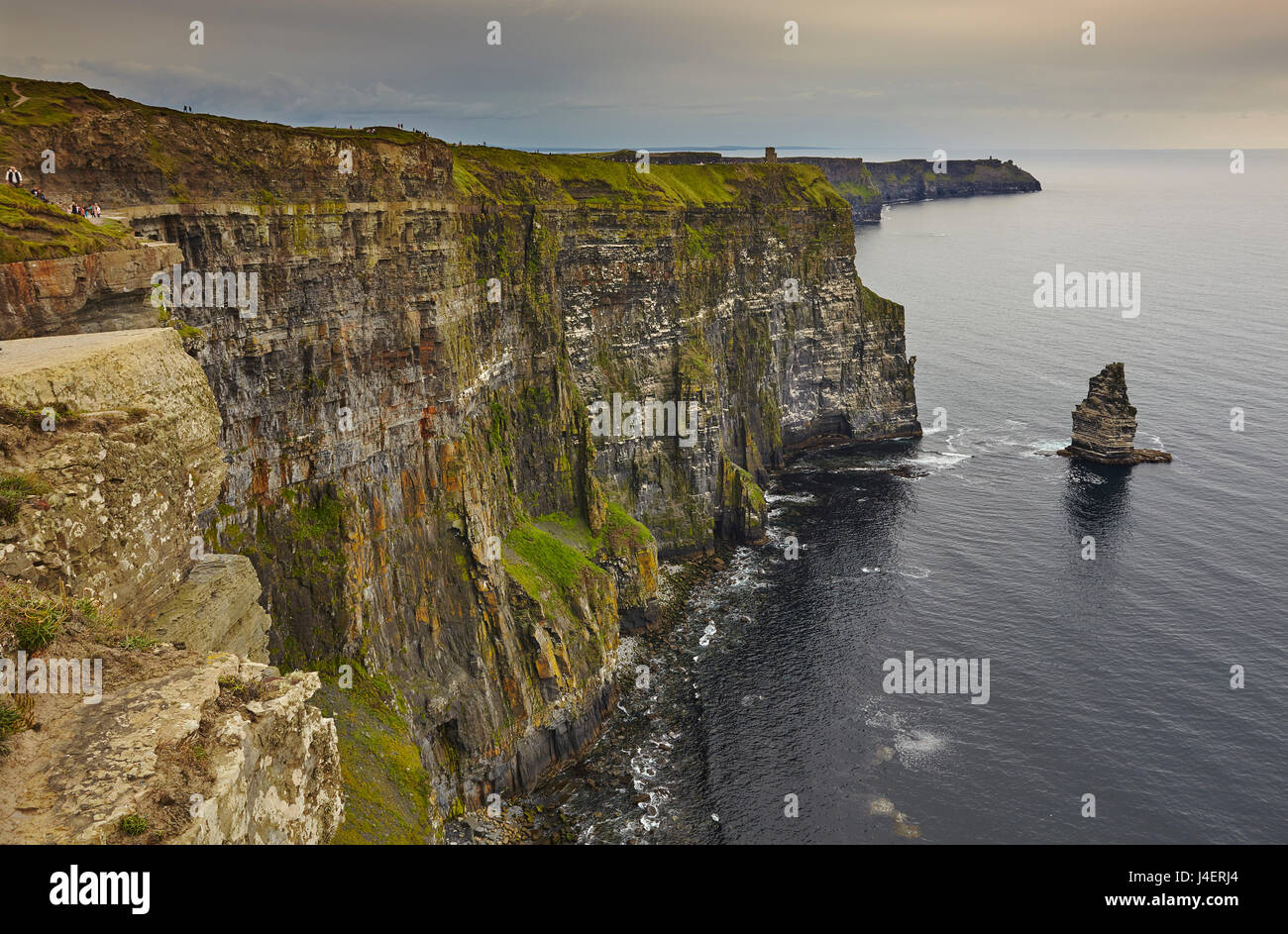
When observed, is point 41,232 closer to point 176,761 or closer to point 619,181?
point 176,761

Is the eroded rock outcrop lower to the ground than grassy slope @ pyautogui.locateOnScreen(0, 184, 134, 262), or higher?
lower

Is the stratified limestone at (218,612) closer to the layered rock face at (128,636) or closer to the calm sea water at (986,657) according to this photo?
the layered rock face at (128,636)

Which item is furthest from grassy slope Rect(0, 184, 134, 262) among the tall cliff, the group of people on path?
the group of people on path

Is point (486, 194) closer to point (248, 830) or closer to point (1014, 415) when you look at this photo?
point (248, 830)

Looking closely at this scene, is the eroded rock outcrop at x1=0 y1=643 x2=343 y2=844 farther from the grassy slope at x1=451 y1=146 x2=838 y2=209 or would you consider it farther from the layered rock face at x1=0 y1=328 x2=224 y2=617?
the grassy slope at x1=451 y1=146 x2=838 y2=209

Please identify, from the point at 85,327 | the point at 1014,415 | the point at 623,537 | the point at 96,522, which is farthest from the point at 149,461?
the point at 1014,415

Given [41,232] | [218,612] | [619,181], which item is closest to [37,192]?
[41,232]
